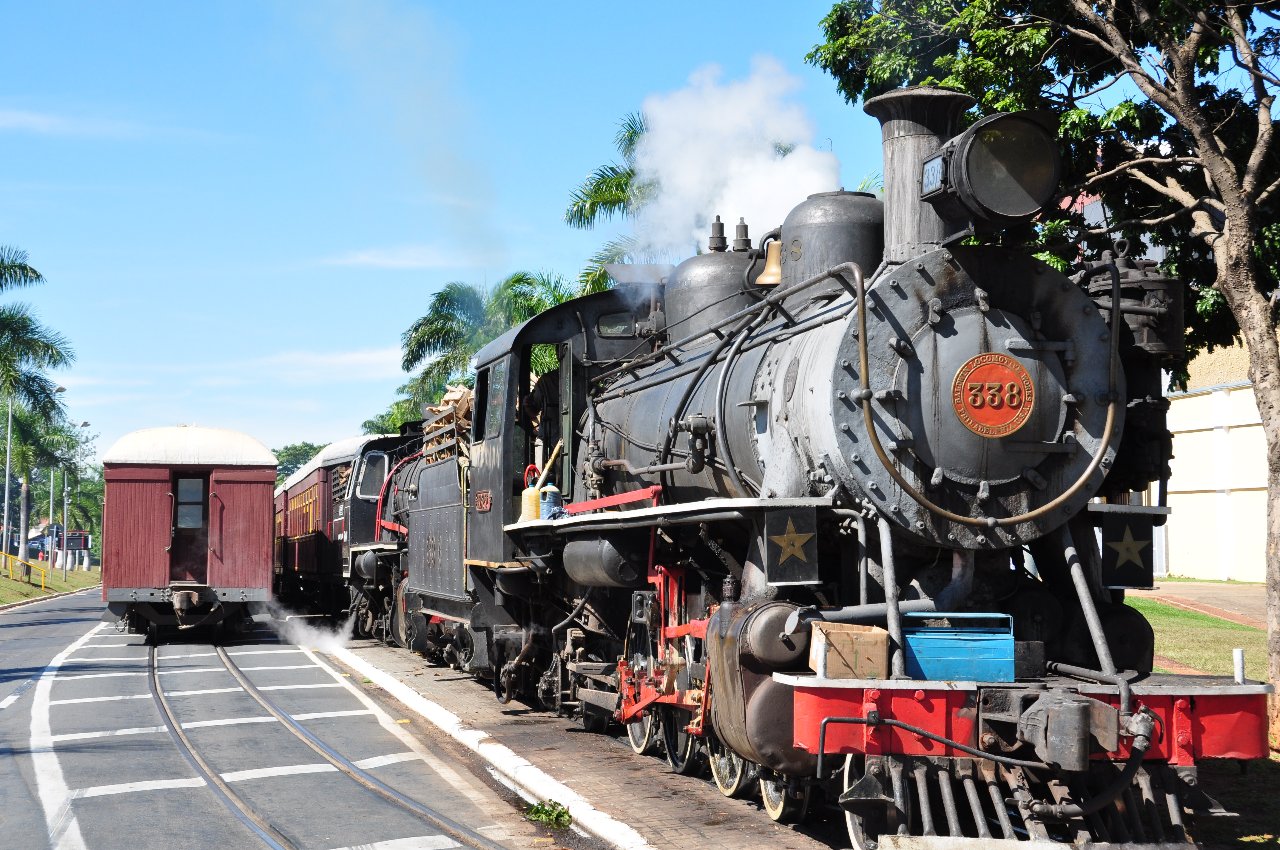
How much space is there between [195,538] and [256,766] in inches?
458

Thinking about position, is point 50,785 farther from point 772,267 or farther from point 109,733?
point 772,267

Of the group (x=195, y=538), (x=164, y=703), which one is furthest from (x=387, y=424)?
(x=164, y=703)

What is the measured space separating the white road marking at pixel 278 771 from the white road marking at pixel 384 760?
0.71ft

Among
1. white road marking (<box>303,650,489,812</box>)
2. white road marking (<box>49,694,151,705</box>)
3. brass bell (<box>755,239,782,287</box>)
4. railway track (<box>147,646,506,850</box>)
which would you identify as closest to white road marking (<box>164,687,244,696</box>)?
white road marking (<box>49,694,151,705</box>)

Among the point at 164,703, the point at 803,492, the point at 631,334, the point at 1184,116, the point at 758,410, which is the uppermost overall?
the point at 1184,116

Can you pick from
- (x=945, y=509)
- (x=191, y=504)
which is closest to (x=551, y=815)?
(x=945, y=509)

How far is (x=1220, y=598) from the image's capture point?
26.1m

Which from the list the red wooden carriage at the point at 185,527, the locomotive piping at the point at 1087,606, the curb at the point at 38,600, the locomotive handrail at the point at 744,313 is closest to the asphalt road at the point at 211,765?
the locomotive piping at the point at 1087,606

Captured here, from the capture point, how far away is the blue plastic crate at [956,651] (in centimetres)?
571

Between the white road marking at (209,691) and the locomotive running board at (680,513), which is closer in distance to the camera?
the locomotive running board at (680,513)

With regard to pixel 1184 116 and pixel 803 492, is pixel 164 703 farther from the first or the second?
pixel 1184 116

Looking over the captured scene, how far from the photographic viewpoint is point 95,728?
1069 centimetres

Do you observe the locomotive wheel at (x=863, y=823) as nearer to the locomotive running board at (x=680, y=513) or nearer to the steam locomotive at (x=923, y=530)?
the steam locomotive at (x=923, y=530)

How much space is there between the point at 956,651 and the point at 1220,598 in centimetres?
2314
